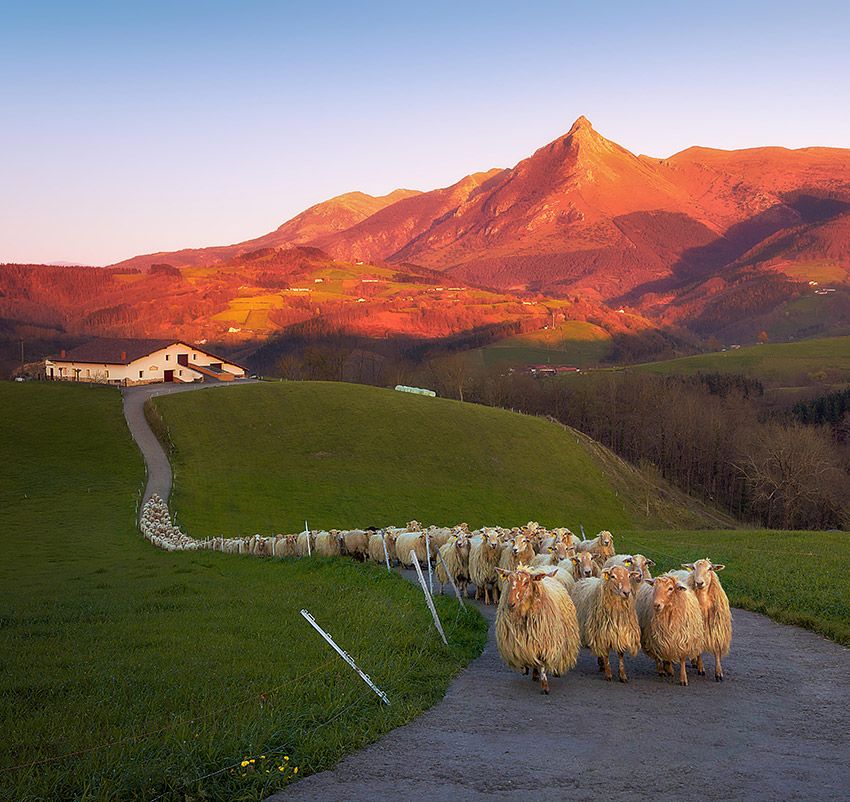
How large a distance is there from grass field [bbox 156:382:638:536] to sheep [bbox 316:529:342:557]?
65.3 ft

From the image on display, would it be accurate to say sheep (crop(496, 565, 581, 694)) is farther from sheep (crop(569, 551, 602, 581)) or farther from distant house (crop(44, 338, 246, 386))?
distant house (crop(44, 338, 246, 386))

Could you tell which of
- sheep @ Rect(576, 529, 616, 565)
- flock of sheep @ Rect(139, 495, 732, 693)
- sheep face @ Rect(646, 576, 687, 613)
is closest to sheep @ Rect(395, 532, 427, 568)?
sheep @ Rect(576, 529, 616, 565)

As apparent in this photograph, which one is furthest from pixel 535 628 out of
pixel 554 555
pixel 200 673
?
pixel 554 555

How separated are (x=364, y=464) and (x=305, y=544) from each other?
141ft

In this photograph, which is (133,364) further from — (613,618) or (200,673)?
(613,618)

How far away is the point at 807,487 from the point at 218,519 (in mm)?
53205

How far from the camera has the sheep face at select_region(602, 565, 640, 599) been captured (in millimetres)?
15086

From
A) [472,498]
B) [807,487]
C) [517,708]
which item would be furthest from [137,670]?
[807,487]

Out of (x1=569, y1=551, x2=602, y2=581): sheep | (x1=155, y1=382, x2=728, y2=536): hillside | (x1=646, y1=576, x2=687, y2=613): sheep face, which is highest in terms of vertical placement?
(x1=646, y1=576, x2=687, y2=613): sheep face

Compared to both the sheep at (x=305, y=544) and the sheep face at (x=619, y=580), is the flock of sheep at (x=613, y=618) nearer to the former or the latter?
the sheep face at (x=619, y=580)

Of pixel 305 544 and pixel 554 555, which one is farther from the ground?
pixel 554 555

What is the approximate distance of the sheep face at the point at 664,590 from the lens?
15016 mm

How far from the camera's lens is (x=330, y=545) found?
35250 mm

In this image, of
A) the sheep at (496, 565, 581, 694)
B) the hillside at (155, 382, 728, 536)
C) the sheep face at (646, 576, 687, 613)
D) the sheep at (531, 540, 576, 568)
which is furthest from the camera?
the hillside at (155, 382, 728, 536)
